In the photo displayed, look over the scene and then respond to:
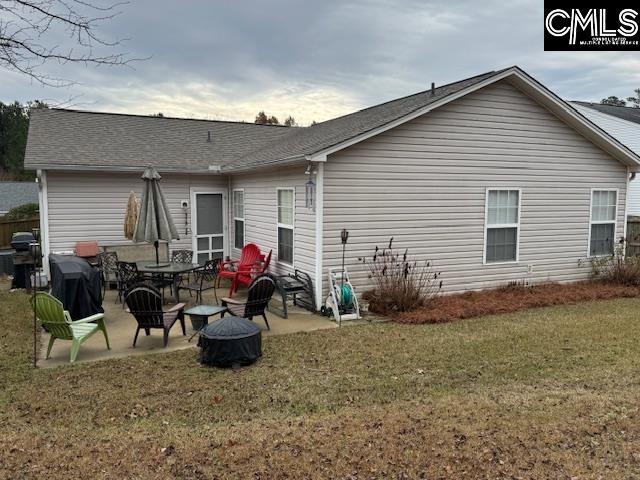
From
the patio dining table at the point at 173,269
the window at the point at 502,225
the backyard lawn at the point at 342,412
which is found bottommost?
the backyard lawn at the point at 342,412

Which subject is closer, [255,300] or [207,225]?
[255,300]

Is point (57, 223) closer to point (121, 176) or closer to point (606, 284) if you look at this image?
point (121, 176)

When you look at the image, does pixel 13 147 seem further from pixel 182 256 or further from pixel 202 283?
pixel 202 283

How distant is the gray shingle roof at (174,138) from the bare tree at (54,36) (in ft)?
13.0

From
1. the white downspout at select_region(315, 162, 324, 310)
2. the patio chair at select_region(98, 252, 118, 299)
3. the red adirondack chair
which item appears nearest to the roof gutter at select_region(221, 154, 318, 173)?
the white downspout at select_region(315, 162, 324, 310)

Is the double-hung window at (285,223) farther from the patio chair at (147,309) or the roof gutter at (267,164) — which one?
the patio chair at (147,309)

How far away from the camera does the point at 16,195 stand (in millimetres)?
28094

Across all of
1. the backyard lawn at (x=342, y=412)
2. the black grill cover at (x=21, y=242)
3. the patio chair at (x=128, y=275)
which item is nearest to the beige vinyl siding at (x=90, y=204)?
the black grill cover at (x=21, y=242)

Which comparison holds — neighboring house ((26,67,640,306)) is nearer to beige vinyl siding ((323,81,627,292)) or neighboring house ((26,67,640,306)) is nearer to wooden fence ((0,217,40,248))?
beige vinyl siding ((323,81,627,292))

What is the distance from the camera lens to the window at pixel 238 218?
1219cm

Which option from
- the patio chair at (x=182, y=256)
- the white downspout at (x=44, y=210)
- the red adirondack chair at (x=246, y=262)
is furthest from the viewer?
the patio chair at (x=182, y=256)

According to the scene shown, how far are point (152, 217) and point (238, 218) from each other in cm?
398

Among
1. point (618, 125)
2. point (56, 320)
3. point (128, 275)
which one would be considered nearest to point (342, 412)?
point (56, 320)

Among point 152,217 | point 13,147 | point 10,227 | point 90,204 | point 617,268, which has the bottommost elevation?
point 617,268
